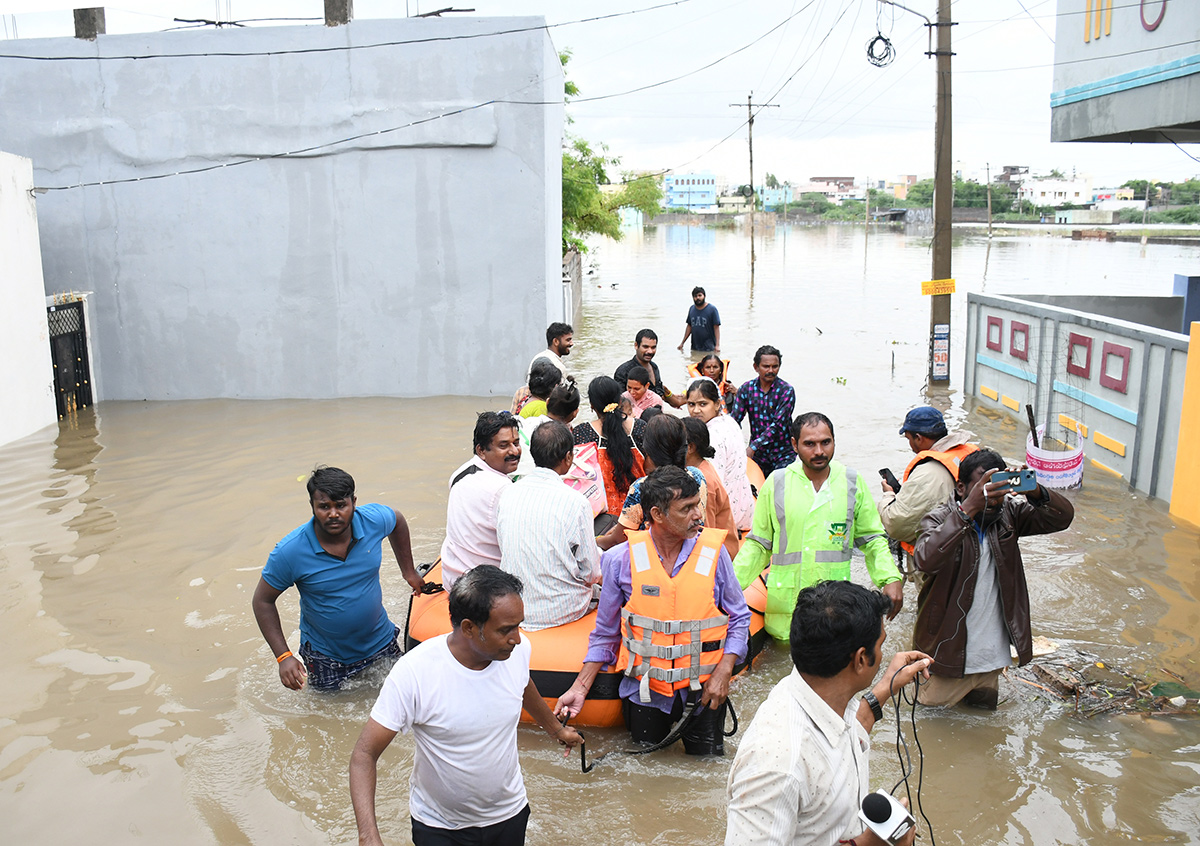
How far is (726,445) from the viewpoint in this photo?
5.80 m

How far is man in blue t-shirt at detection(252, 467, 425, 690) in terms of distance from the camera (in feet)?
14.2

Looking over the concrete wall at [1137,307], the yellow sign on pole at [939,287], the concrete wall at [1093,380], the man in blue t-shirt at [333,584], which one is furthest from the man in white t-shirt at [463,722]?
the concrete wall at [1137,307]

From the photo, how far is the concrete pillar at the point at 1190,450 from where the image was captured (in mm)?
7789

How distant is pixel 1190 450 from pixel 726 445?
15.4ft

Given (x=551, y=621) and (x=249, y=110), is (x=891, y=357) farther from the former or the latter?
(x=551, y=621)

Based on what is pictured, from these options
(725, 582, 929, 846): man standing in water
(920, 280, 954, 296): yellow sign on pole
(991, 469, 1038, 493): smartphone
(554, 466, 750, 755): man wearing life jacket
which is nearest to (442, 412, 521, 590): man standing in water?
(554, 466, 750, 755): man wearing life jacket

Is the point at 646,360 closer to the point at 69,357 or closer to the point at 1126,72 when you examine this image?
the point at 1126,72

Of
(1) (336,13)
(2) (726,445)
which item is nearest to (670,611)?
(2) (726,445)

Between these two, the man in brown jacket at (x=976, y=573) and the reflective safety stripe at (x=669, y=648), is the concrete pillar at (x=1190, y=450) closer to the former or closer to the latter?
the man in brown jacket at (x=976, y=573)

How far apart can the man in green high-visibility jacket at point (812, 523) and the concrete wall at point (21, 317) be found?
9750 mm

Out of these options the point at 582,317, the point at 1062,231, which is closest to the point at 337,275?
the point at 582,317

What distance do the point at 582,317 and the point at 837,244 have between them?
40.6 m

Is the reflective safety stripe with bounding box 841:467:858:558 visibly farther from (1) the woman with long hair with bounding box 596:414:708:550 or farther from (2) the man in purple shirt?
(2) the man in purple shirt

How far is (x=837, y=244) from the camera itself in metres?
61.3
